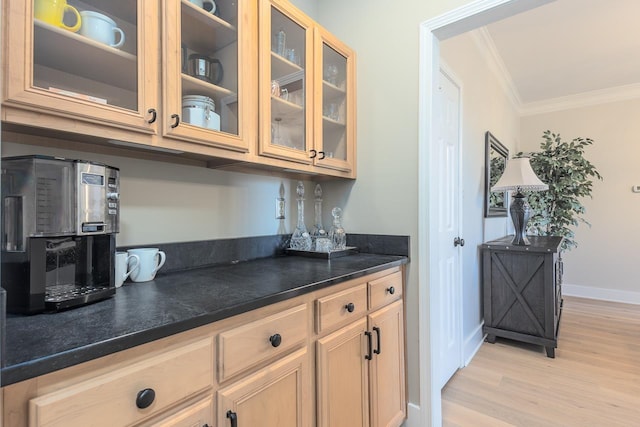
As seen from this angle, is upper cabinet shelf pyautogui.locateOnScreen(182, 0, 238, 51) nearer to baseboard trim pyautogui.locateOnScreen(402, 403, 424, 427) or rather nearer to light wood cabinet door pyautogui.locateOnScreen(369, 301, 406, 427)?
light wood cabinet door pyautogui.locateOnScreen(369, 301, 406, 427)

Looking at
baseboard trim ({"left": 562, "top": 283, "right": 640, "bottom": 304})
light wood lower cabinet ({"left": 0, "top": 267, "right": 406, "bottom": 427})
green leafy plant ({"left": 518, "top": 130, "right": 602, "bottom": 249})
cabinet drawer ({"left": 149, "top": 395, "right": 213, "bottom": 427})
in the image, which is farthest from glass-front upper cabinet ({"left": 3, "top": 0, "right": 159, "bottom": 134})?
baseboard trim ({"left": 562, "top": 283, "right": 640, "bottom": 304})

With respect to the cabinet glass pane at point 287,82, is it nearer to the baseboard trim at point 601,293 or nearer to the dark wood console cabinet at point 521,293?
the dark wood console cabinet at point 521,293

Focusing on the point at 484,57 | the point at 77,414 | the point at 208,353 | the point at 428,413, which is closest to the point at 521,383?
the point at 428,413

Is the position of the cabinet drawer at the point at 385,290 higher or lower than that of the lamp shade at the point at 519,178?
lower

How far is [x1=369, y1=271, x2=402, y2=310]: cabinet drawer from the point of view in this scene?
1.40 meters

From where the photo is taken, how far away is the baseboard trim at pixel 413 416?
1608 mm

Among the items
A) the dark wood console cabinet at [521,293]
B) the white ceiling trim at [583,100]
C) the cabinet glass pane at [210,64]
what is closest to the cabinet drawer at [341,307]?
the cabinet glass pane at [210,64]

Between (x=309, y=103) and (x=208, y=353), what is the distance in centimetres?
124

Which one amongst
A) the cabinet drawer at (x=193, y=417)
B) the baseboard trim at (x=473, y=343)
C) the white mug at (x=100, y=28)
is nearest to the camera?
the cabinet drawer at (x=193, y=417)

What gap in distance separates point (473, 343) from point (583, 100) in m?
3.81

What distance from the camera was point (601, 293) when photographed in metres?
4.12

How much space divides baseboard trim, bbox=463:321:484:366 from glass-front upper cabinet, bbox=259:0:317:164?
199 cm

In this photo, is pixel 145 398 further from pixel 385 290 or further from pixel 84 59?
pixel 385 290

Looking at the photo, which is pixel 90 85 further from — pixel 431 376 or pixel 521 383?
pixel 521 383
